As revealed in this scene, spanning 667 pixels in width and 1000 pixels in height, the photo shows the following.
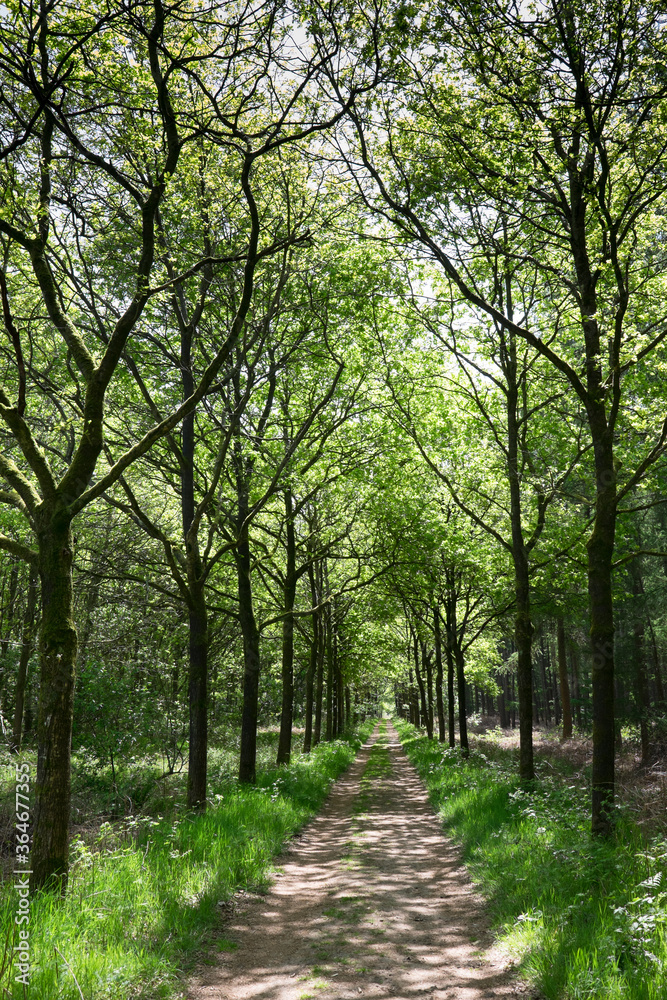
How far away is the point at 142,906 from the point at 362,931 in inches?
79.2

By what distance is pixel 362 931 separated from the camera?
17.8ft

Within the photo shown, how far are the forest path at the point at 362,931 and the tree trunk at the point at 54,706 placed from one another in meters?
1.45

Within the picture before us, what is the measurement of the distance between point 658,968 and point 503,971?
140 cm

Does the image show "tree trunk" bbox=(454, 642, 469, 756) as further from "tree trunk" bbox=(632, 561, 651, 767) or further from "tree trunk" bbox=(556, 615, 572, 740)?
"tree trunk" bbox=(556, 615, 572, 740)

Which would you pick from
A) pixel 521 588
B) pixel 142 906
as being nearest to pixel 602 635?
pixel 521 588

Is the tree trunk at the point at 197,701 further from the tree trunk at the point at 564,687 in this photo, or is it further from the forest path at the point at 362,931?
the tree trunk at the point at 564,687

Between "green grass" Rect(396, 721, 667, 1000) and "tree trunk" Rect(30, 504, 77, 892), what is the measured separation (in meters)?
3.61

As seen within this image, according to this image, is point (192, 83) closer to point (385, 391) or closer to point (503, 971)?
point (385, 391)

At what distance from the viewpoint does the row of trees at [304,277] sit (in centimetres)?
536

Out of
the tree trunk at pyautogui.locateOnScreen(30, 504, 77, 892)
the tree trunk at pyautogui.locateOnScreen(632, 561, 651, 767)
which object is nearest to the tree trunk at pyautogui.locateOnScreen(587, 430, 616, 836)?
the tree trunk at pyautogui.locateOnScreen(30, 504, 77, 892)

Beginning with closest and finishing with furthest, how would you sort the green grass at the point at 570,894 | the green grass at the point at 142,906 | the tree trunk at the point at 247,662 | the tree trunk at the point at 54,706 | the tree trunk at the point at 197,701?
1. the green grass at the point at 142,906
2. the green grass at the point at 570,894
3. the tree trunk at the point at 54,706
4. the tree trunk at the point at 197,701
5. the tree trunk at the point at 247,662

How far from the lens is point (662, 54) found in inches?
229

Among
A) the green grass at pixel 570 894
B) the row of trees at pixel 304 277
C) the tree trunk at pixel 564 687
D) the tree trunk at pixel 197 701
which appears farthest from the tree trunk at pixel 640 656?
the tree trunk at pixel 197 701

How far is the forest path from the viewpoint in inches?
170
